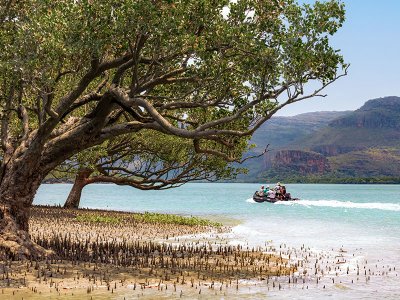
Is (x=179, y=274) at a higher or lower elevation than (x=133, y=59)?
lower

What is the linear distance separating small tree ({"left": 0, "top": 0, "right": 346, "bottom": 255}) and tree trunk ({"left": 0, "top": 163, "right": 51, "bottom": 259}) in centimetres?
3

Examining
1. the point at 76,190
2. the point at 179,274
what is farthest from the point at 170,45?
the point at 76,190

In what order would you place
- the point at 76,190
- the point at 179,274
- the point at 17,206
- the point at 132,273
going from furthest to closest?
the point at 76,190, the point at 17,206, the point at 179,274, the point at 132,273

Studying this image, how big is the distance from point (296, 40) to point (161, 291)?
827cm

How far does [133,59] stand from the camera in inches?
589

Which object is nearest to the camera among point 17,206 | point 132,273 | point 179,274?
point 132,273

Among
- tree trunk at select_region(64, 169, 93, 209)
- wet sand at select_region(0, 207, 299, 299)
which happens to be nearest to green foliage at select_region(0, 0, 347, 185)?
wet sand at select_region(0, 207, 299, 299)

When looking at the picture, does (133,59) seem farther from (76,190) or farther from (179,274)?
(76,190)

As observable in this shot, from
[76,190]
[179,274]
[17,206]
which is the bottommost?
[179,274]

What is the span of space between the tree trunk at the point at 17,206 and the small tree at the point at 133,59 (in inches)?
1.2

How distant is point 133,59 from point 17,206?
18.6 ft

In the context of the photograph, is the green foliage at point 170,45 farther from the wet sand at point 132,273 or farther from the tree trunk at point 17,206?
the wet sand at point 132,273

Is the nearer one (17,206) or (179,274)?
(179,274)

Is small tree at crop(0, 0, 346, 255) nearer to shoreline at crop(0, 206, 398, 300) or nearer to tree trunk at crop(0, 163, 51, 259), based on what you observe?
tree trunk at crop(0, 163, 51, 259)
